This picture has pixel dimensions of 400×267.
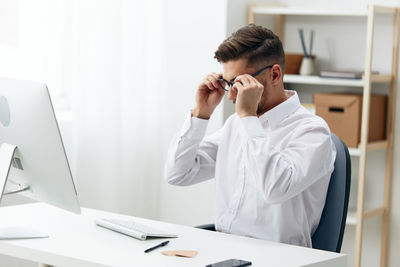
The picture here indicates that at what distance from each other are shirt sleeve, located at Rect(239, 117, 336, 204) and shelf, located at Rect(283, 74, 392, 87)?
135 cm

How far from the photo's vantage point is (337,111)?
11.3 feet

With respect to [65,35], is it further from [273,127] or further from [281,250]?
[281,250]

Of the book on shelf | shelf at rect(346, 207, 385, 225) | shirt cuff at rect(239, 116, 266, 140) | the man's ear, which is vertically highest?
the man's ear

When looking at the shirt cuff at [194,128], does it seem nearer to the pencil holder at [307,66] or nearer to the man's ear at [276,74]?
the man's ear at [276,74]

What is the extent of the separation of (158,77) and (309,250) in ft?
6.17

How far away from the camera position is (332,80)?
3.41 m

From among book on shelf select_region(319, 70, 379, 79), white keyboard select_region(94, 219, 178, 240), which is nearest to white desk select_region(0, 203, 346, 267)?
white keyboard select_region(94, 219, 178, 240)

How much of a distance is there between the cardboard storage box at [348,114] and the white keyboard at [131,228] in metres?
1.62

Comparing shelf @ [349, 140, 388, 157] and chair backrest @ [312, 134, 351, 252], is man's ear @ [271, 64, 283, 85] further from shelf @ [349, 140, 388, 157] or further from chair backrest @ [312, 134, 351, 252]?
shelf @ [349, 140, 388, 157]

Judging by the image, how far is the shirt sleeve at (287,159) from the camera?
76.9 inches

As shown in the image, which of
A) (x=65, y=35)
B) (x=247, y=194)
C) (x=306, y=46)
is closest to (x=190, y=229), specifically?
(x=247, y=194)

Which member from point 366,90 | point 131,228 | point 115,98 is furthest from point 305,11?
point 131,228

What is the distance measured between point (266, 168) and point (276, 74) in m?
→ 0.35

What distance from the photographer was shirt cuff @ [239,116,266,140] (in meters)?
1.99
